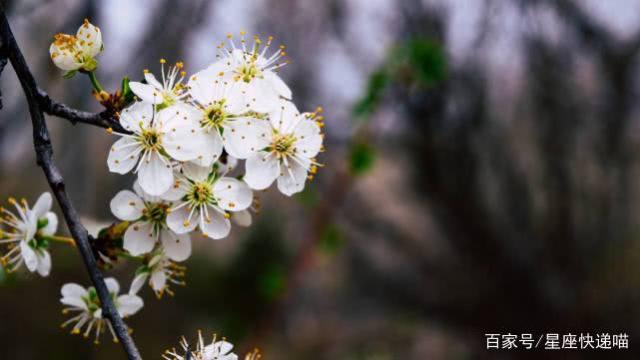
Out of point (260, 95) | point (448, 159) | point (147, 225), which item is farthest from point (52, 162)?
point (448, 159)

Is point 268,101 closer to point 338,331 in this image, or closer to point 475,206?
point 475,206

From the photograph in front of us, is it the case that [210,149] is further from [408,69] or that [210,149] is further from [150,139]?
[408,69]

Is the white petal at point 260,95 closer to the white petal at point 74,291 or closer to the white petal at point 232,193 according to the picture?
the white petal at point 232,193

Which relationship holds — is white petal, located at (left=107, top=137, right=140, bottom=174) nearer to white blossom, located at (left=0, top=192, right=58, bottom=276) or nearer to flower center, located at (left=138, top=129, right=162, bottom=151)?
flower center, located at (left=138, top=129, right=162, bottom=151)

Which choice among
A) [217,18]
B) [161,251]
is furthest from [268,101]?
[217,18]

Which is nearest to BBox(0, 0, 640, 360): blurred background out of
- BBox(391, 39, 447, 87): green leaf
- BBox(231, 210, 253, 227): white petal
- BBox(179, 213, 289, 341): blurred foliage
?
BBox(391, 39, 447, 87): green leaf

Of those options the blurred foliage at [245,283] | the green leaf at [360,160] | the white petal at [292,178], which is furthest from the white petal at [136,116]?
the blurred foliage at [245,283]
